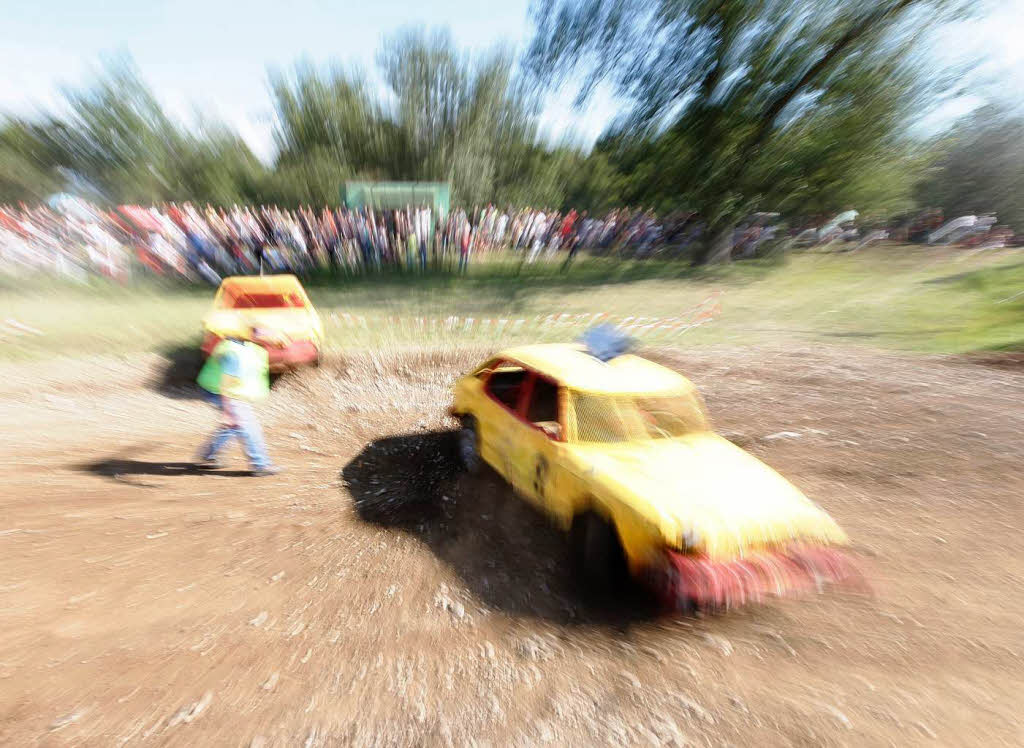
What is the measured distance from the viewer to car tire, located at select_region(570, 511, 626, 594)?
144 inches

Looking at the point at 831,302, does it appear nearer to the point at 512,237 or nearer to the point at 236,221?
the point at 512,237

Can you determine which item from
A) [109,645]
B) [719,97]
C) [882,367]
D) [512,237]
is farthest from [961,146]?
[109,645]

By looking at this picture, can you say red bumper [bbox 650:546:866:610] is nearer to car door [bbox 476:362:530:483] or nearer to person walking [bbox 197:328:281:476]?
car door [bbox 476:362:530:483]

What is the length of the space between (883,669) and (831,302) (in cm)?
1567

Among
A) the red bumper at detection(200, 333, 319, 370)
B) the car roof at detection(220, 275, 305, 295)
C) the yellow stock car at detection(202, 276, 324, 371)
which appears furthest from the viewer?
the car roof at detection(220, 275, 305, 295)

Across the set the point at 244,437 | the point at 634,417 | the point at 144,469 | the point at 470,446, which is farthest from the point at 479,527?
the point at 144,469

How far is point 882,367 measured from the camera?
9711 mm

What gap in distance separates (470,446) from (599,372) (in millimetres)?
1756

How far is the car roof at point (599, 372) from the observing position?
4493 mm

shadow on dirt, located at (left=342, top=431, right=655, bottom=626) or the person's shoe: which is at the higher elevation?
the person's shoe

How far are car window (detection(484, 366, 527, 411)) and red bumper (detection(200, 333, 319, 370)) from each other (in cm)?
389

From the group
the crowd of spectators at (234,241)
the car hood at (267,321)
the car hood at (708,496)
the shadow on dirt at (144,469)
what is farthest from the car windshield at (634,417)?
the crowd of spectators at (234,241)

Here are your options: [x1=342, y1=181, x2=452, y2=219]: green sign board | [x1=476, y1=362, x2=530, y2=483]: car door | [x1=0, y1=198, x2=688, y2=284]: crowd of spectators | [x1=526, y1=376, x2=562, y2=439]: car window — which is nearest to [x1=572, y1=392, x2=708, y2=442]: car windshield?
[x1=526, y1=376, x2=562, y2=439]: car window

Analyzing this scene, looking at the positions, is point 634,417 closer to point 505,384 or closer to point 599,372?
point 599,372
